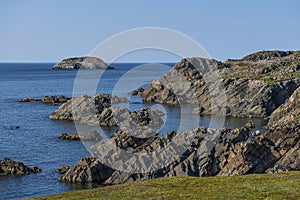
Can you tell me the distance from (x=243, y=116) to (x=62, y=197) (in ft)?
361

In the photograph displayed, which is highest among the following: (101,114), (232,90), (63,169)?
(232,90)

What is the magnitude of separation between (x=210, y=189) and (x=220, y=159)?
34.4m

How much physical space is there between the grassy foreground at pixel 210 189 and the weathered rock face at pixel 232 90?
103 meters

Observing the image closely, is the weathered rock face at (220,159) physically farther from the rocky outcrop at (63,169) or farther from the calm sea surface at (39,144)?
the calm sea surface at (39,144)

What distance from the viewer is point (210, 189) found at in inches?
1464

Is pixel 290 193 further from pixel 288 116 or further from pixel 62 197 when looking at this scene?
pixel 288 116

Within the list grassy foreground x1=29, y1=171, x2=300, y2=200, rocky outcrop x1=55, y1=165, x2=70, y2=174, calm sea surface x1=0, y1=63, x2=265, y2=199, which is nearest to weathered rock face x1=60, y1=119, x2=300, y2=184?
rocky outcrop x1=55, y1=165, x2=70, y2=174

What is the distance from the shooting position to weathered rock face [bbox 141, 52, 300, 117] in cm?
14450

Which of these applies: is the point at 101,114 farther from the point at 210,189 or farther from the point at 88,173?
the point at 210,189

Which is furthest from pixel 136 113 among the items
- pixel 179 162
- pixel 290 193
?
pixel 290 193

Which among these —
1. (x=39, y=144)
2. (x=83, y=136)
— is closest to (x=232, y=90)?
(x=83, y=136)

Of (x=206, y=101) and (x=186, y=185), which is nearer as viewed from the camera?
(x=186, y=185)

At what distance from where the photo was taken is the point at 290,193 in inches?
1348

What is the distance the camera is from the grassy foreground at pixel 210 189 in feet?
113
